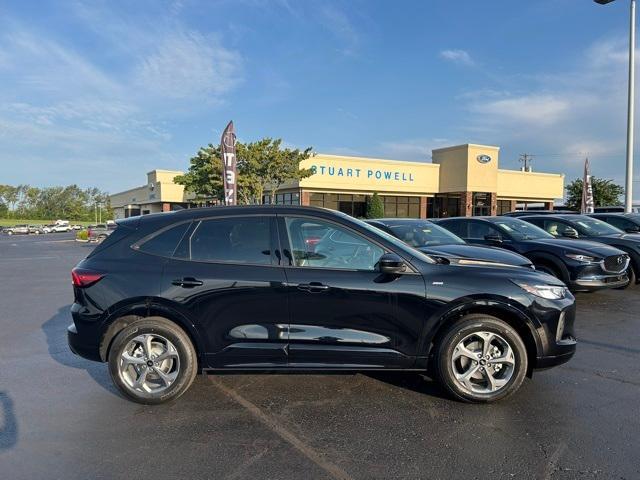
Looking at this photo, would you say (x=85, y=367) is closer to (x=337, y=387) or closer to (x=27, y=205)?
(x=337, y=387)

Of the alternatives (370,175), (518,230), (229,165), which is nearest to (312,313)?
(518,230)

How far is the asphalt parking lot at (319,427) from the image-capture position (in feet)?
9.93

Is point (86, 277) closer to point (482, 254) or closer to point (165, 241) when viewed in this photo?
point (165, 241)

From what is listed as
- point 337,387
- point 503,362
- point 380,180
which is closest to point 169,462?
point 337,387

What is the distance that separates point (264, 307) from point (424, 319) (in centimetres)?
136

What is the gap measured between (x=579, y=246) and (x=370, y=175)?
27.6 metres

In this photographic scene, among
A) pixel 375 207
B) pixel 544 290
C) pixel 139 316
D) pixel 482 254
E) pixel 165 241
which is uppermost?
pixel 375 207

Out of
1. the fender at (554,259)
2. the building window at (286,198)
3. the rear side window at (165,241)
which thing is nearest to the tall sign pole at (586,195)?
the building window at (286,198)

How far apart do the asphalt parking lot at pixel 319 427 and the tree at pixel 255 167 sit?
24.8m

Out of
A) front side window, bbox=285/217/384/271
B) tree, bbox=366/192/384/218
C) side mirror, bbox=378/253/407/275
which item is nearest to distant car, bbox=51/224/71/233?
tree, bbox=366/192/384/218

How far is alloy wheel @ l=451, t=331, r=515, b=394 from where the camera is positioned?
3.94 m

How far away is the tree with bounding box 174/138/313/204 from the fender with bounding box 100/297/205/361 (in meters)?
25.4

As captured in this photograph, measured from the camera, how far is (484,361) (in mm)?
3938

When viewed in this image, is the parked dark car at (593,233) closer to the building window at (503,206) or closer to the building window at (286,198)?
the building window at (286,198)
